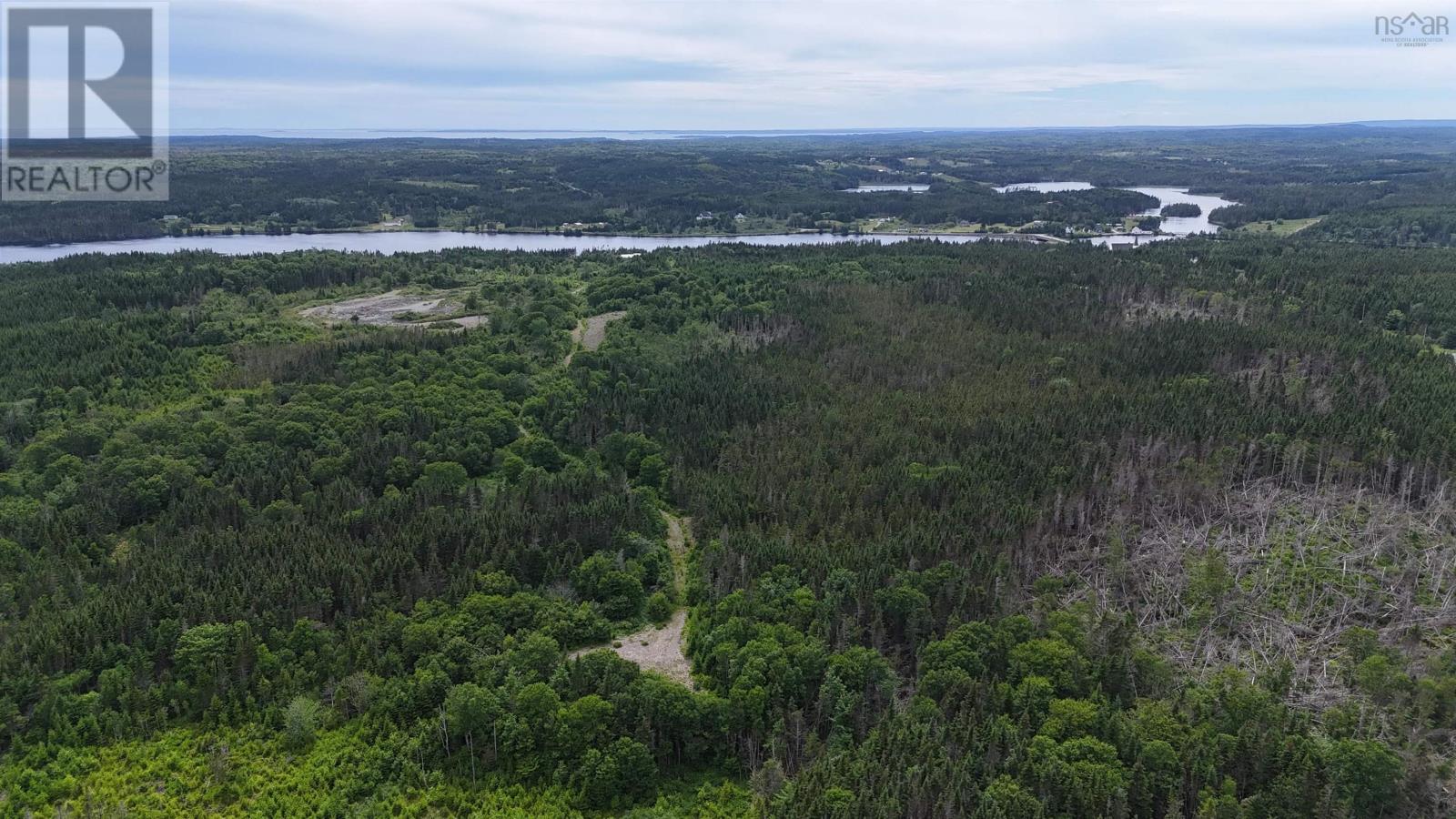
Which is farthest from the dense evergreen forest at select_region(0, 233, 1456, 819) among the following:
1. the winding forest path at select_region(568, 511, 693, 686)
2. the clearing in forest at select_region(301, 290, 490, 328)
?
the clearing in forest at select_region(301, 290, 490, 328)

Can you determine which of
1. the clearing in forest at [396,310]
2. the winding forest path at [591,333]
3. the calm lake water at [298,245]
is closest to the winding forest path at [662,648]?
the winding forest path at [591,333]

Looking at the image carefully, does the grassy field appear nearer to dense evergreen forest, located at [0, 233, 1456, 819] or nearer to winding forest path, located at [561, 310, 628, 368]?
dense evergreen forest, located at [0, 233, 1456, 819]

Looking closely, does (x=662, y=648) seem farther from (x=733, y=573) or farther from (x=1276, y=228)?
(x=1276, y=228)

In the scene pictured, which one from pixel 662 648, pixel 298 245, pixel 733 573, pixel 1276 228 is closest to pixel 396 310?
pixel 733 573

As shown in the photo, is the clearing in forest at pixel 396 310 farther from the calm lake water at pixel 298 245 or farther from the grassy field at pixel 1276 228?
the grassy field at pixel 1276 228

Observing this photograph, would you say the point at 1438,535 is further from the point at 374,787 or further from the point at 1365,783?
the point at 374,787

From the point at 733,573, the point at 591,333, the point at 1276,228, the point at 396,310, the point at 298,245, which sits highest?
the point at 1276,228

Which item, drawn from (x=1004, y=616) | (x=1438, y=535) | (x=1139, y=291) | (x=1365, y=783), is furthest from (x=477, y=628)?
(x=1139, y=291)
